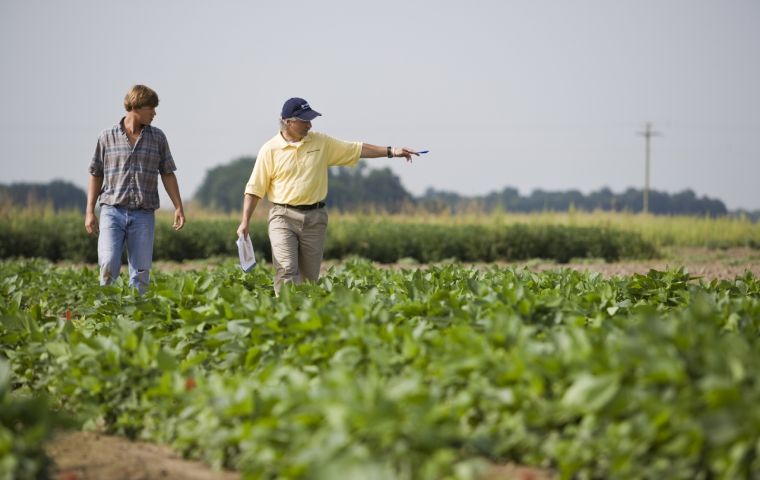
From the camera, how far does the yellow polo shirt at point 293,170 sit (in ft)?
23.7

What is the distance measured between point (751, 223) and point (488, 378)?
89.3 feet

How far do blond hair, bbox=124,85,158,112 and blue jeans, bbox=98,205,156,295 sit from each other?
0.96 meters

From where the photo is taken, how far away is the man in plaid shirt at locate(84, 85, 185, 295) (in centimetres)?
738

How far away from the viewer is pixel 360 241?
65.6 ft

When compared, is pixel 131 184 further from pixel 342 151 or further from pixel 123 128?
pixel 342 151

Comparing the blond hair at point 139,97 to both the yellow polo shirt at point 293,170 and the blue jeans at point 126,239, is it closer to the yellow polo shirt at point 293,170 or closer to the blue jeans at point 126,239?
the blue jeans at point 126,239

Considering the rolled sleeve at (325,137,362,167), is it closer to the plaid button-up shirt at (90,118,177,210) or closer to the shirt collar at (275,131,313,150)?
the shirt collar at (275,131,313,150)

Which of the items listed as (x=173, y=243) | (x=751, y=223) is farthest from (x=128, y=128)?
(x=751, y=223)

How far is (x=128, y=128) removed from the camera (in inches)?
294

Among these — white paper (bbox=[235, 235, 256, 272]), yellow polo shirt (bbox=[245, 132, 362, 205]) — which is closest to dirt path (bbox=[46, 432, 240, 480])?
white paper (bbox=[235, 235, 256, 272])

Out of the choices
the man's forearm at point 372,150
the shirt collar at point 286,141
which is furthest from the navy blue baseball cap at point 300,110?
the man's forearm at point 372,150

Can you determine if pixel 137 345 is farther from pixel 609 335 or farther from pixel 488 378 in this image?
pixel 609 335

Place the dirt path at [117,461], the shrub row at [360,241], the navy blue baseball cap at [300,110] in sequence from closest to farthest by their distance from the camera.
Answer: the dirt path at [117,461]
the navy blue baseball cap at [300,110]
the shrub row at [360,241]

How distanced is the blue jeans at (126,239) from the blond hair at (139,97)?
964mm
